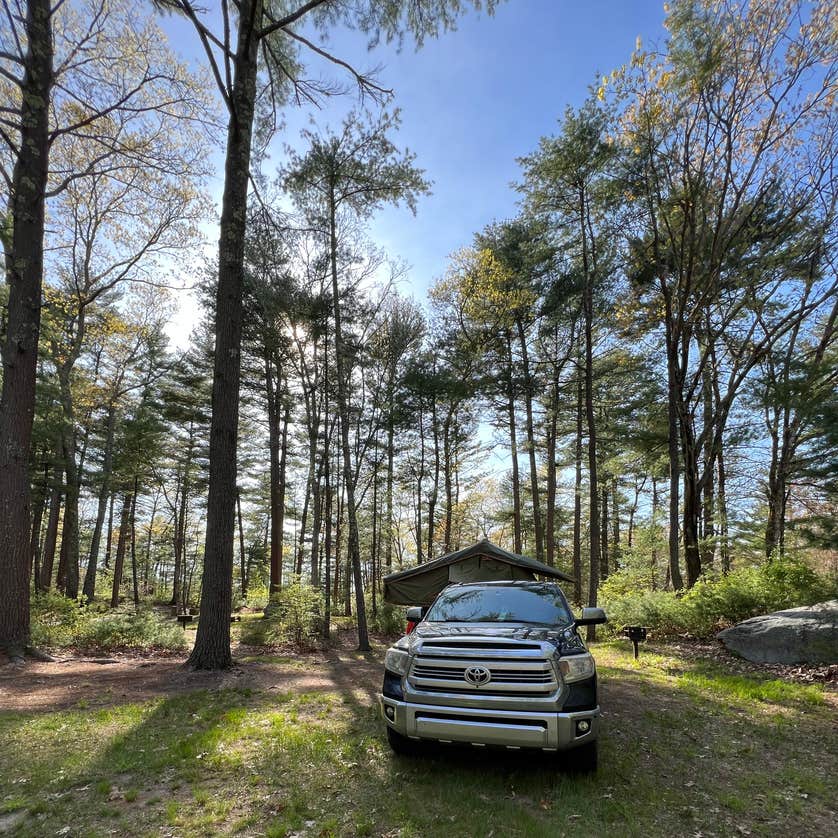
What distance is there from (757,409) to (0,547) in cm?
1740

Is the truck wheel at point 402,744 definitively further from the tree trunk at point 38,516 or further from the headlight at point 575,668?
the tree trunk at point 38,516

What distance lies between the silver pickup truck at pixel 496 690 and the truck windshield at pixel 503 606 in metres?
0.33

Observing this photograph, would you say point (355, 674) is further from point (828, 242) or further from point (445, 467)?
point (828, 242)

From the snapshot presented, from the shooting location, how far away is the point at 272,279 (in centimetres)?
1116

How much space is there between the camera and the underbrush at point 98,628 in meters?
10.6

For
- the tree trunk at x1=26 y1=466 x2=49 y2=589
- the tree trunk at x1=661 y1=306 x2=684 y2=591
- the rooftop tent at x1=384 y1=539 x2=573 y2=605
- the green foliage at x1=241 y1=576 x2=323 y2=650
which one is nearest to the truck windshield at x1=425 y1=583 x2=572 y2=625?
the rooftop tent at x1=384 y1=539 x2=573 y2=605

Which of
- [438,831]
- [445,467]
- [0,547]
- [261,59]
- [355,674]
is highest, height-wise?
[261,59]

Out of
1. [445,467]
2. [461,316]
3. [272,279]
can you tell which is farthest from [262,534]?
[272,279]

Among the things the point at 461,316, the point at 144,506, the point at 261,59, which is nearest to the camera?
the point at 261,59

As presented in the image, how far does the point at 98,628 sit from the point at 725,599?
14599 millimetres

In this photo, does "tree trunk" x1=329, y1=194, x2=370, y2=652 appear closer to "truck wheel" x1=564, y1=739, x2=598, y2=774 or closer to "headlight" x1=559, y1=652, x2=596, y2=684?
"truck wheel" x1=564, y1=739, x2=598, y2=774

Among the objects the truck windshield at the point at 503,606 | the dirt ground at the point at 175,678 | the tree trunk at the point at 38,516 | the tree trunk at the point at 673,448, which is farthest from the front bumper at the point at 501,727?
the tree trunk at the point at 38,516

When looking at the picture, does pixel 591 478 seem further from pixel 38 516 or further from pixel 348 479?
pixel 38 516

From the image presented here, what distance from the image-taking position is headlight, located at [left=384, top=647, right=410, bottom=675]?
157 inches
